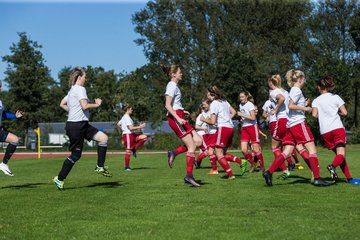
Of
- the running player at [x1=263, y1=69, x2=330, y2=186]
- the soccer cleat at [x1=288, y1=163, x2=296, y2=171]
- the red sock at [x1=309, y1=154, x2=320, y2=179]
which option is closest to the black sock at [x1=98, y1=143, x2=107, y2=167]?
the running player at [x1=263, y1=69, x2=330, y2=186]

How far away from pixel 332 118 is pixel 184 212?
4382 mm

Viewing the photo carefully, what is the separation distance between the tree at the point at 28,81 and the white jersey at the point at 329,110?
5846 centimetres

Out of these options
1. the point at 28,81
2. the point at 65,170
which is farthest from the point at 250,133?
the point at 28,81

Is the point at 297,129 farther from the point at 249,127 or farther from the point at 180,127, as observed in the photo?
the point at 249,127

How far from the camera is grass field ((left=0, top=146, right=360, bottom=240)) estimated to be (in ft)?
17.6

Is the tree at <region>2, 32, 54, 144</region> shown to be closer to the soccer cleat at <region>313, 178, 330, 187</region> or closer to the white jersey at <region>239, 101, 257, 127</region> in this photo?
the white jersey at <region>239, 101, 257, 127</region>

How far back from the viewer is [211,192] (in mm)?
8719

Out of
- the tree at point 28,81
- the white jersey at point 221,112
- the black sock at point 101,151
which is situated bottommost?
the black sock at point 101,151

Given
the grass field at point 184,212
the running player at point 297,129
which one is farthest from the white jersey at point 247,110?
the grass field at point 184,212

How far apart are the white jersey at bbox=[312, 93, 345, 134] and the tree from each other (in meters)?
58.5

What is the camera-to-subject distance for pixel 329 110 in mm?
9867

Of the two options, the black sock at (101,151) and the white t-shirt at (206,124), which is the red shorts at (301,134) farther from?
the white t-shirt at (206,124)

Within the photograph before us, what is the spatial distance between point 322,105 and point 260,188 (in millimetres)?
1972

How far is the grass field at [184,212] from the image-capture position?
5.38 metres
